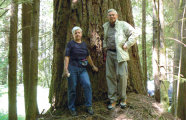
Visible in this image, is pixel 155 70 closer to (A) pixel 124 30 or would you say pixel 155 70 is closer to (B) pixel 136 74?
(B) pixel 136 74

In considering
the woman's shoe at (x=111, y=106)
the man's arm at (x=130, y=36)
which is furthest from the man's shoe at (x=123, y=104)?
the man's arm at (x=130, y=36)

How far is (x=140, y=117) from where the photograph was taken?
11.6ft

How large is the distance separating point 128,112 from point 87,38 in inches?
79.7

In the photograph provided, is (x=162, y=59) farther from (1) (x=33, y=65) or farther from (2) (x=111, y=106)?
(1) (x=33, y=65)

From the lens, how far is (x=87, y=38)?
4.24 metres

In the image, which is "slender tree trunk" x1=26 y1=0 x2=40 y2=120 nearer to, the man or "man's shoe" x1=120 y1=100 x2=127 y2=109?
the man

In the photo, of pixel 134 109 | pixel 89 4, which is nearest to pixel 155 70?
pixel 134 109

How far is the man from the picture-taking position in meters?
3.65

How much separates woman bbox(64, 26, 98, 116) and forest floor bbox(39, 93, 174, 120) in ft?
0.54

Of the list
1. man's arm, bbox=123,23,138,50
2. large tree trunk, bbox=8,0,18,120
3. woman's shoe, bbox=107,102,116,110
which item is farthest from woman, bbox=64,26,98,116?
large tree trunk, bbox=8,0,18,120

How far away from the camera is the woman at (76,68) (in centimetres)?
368

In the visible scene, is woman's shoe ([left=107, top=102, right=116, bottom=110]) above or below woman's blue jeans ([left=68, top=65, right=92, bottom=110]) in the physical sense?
below

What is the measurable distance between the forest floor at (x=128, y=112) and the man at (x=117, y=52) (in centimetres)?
16

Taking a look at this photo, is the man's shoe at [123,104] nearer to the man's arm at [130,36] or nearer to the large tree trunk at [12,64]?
the man's arm at [130,36]
